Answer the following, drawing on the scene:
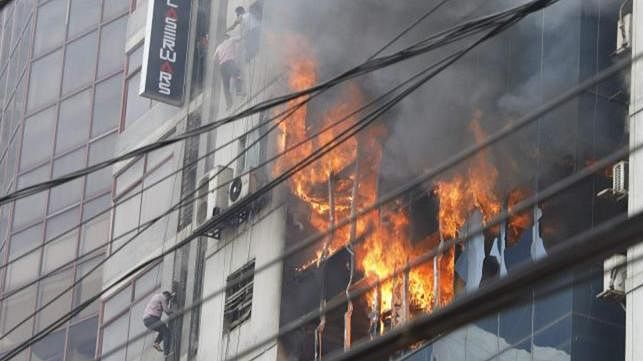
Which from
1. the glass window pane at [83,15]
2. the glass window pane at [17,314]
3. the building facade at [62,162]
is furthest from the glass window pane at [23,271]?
the glass window pane at [83,15]

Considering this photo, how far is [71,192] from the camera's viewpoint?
31.3 meters

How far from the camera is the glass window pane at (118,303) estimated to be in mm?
29703

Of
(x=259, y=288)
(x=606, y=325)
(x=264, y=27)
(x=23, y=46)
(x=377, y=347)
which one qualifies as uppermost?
(x=23, y=46)

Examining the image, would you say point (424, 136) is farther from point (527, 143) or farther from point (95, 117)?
point (95, 117)

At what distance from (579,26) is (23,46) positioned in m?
16.7

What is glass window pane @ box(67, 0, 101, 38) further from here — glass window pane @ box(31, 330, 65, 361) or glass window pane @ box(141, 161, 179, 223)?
glass window pane @ box(31, 330, 65, 361)

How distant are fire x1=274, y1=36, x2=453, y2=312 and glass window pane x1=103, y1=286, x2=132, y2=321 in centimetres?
381

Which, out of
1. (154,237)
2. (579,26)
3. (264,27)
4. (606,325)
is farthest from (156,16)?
(606,325)

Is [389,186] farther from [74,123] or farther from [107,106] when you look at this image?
[74,123]

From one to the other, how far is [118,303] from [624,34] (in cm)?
1311

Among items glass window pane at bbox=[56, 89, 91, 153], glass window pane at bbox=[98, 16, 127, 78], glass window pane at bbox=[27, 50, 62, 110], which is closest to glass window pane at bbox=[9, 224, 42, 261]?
glass window pane at bbox=[56, 89, 91, 153]

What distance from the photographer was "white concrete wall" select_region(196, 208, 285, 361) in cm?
2570

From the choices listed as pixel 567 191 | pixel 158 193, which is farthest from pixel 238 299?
pixel 567 191

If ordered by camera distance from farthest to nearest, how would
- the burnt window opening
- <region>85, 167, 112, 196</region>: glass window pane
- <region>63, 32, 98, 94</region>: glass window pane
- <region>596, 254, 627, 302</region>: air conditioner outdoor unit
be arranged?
<region>63, 32, 98, 94</region>: glass window pane < <region>85, 167, 112, 196</region>: glass window pane < the burnt window opening < <region>596, 254, 627, 302</region>: air conditioner outdoor unit
